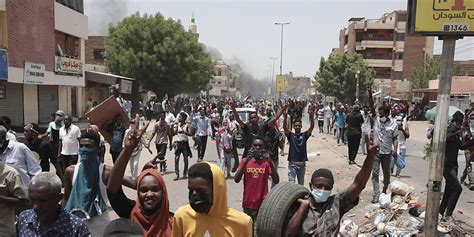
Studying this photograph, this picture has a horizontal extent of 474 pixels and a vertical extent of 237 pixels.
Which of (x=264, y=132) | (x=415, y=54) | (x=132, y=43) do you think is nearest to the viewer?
(x=264, y=132)

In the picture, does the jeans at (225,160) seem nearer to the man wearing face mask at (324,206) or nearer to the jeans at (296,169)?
the jeans at (296,169)

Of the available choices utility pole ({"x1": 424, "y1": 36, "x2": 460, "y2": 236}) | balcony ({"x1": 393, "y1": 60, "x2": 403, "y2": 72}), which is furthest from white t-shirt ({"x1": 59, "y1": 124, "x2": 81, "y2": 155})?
balcony ({"x1": 393, "y1": 60, "x2": 403, "y2": 72})

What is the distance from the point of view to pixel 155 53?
114 feet

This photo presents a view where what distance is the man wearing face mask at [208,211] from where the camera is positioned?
2.46 metres

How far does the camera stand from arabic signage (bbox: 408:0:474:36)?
392 cm

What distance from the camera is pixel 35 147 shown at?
7309 mm

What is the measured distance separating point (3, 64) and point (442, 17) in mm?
18448

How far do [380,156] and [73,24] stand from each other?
2278 centimetres

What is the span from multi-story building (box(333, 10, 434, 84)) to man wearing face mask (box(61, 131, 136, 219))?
59.1 metres

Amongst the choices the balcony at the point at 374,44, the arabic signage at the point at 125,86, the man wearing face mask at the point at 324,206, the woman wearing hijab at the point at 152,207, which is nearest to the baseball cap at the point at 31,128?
the woman wearing hijab at the point at 152,207

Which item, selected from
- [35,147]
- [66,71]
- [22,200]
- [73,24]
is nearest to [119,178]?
[22,200]

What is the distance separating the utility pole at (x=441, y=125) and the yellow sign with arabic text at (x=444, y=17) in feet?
0.44

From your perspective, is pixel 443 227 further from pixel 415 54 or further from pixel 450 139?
pixel 415 54

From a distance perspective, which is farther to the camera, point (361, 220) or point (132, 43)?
point (132, 43)
